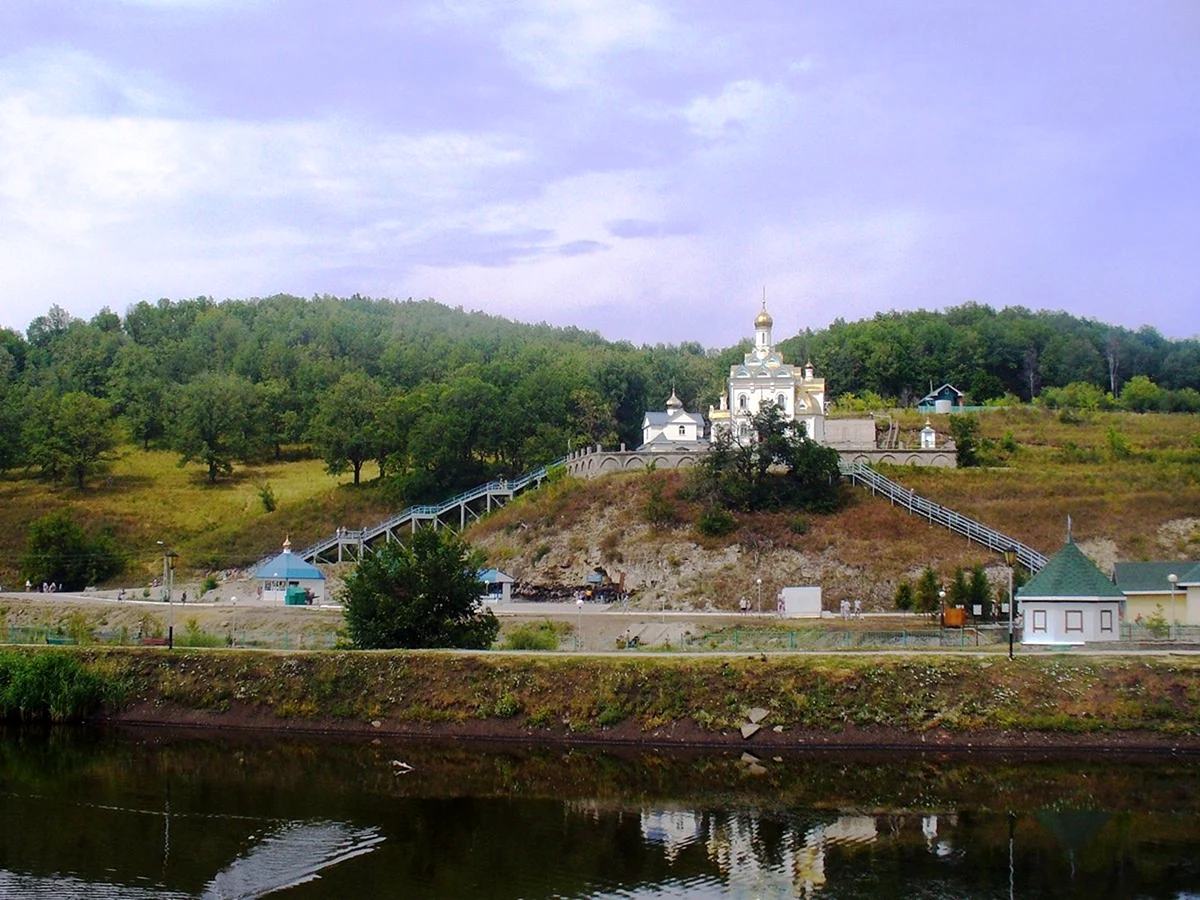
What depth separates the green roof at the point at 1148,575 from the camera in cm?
5053

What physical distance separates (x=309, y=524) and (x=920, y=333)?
68.0 meters

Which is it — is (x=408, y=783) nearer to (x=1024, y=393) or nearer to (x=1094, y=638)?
(x=1094, y=638)

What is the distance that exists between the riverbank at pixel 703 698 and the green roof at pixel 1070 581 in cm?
456

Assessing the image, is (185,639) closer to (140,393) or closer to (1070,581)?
(1070,581)

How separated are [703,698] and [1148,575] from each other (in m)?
21.0

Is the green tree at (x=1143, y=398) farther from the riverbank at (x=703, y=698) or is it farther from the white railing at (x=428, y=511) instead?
the riverbank at (x=703, y=698)

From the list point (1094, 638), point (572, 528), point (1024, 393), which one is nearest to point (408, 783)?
point (1094, 638)

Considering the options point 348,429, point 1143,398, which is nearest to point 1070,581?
point 348,429

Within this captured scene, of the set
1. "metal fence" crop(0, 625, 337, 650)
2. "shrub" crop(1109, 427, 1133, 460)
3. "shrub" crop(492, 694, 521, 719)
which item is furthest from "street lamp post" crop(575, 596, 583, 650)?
"shrub" crop(1109, 427, 1133, 460)

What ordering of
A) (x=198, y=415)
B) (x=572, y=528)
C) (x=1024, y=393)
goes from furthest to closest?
1. (x=1024, y=393)
2. (x=198, y=415)
3. (x=572, y=528)

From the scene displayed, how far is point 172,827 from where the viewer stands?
31.7 metres

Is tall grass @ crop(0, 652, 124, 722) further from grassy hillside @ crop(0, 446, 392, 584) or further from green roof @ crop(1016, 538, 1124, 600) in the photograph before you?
green roof @ crop(1016, 538, 1124, 600)

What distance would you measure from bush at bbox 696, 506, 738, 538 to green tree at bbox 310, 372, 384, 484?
27.3 metres

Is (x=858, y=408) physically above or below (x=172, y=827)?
above
